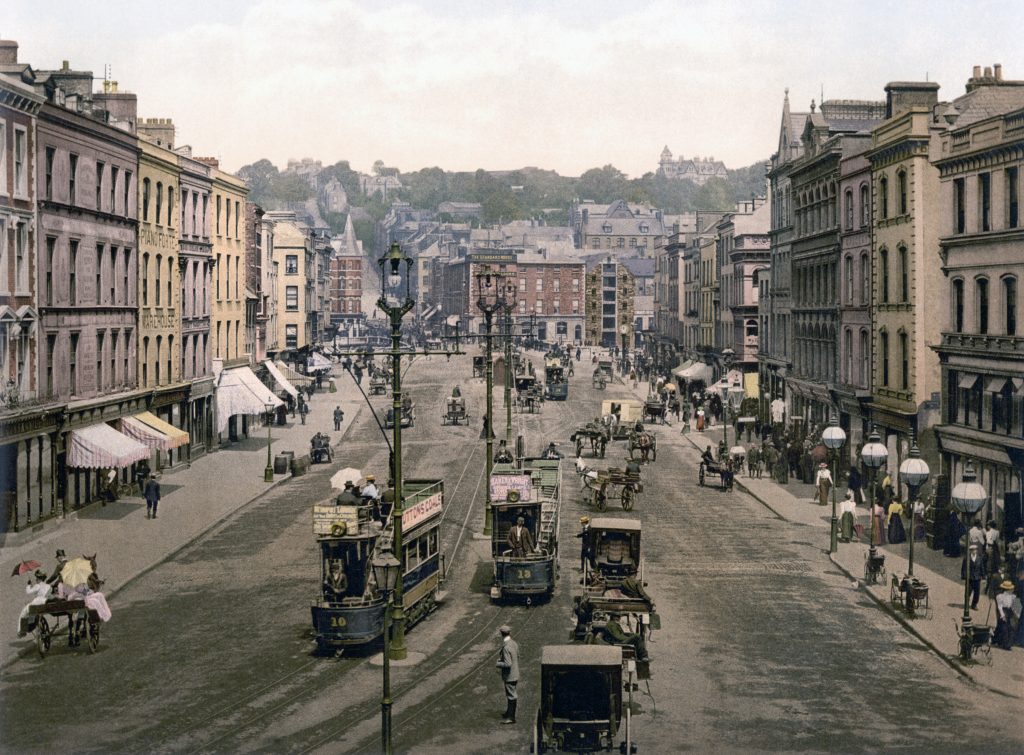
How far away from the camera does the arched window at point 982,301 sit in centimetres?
3934

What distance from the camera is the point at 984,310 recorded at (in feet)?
130

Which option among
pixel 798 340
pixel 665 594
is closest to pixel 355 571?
pixel 665 594

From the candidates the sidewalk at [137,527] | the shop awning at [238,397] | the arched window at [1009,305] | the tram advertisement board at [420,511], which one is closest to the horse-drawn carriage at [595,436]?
the sidewalk at [137,527]

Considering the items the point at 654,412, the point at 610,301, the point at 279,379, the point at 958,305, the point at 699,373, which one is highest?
the point at 610,301

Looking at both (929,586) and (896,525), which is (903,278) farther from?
(929,586)

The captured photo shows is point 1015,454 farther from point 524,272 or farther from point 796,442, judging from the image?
point 524,272

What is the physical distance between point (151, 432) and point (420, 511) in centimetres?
2395

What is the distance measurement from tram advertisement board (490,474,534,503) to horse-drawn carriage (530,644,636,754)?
37.8 ft

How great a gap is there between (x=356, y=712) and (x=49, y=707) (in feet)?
17.5

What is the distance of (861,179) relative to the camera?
5438cm

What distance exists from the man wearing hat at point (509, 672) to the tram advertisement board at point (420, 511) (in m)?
5.20

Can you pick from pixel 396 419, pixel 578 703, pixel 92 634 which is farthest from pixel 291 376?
pixel 578 703

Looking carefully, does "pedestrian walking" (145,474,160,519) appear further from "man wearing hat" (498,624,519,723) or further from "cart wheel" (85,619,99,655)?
"man wearing hat" (498,624,519,723)

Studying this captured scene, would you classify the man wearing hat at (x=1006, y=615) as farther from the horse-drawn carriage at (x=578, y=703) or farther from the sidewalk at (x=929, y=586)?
the horse-drawn carriage at (x=578, y=703)
